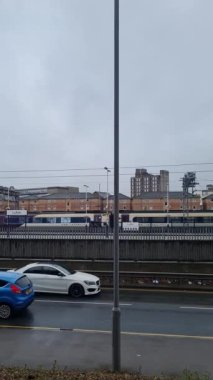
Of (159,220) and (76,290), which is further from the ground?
(159,220)

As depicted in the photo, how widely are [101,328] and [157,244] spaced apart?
12954 millimetres

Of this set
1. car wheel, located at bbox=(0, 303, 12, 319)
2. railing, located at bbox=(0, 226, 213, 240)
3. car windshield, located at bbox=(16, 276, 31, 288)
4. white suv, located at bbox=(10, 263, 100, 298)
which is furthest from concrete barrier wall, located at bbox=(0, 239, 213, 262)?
car wheel, located at bbox=(0, 303, 12, 319)

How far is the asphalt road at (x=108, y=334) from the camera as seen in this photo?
376 inches

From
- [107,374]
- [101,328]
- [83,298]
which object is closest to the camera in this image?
[107,374]

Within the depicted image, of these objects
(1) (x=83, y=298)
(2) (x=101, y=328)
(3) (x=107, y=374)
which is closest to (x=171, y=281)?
(1) (x=83, y=298)

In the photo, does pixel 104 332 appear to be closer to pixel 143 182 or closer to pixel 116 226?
pixel 116 226

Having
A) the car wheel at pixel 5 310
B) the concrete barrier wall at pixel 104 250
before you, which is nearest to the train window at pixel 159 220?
the concrete barrier wall at pixel 104 250

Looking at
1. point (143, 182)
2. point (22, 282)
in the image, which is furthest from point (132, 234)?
point (143, 182)

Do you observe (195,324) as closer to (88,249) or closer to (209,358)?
(209,358)

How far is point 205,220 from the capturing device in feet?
212

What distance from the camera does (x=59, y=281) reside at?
1831cm

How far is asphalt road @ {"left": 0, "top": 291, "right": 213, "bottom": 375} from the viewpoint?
9.55 m

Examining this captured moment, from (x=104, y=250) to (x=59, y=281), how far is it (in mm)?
7548

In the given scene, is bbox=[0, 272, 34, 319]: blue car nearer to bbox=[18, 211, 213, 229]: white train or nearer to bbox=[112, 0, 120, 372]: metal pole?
bbox=[112, 0, 120, 372]: metal pole
